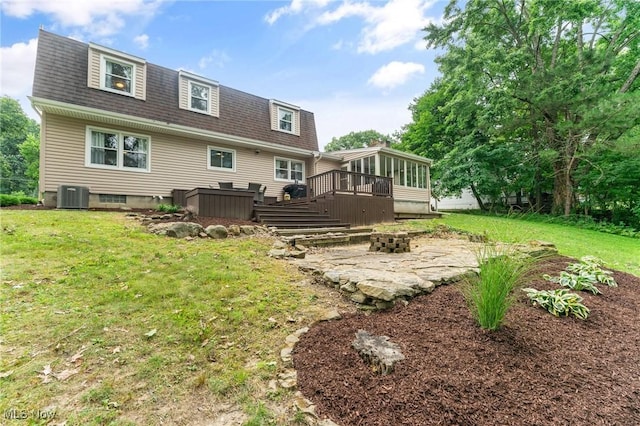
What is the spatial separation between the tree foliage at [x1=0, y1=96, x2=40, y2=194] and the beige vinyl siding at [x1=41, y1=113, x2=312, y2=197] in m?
25.9

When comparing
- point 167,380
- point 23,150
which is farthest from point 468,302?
point 23,150

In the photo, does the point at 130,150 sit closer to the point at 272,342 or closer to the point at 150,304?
the point at 150,304

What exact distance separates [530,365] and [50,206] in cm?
1069

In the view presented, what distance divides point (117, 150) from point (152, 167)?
105 cm

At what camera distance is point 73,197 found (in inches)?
296

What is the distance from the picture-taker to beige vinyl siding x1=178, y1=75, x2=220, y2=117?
10289mm

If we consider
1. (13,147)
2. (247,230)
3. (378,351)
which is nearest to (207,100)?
(247,230)

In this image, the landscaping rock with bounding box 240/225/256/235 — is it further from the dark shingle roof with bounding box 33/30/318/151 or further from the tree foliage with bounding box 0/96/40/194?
the tree foliage with bounding box 0/96/40/194

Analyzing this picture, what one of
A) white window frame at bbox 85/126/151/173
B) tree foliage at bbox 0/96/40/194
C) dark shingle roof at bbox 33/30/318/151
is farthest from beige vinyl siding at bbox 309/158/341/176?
tree foliage at bbox 0/96/40/194

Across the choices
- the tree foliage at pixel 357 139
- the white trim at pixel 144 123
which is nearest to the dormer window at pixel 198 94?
the white trim at pixel 144 123

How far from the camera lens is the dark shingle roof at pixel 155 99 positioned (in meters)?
7.86

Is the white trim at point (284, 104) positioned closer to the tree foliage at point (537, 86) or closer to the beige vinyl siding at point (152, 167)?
the beige vinyl siding at point (152, 167)

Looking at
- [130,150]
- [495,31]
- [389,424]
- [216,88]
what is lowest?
[389,424]

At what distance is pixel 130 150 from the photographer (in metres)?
9.06
